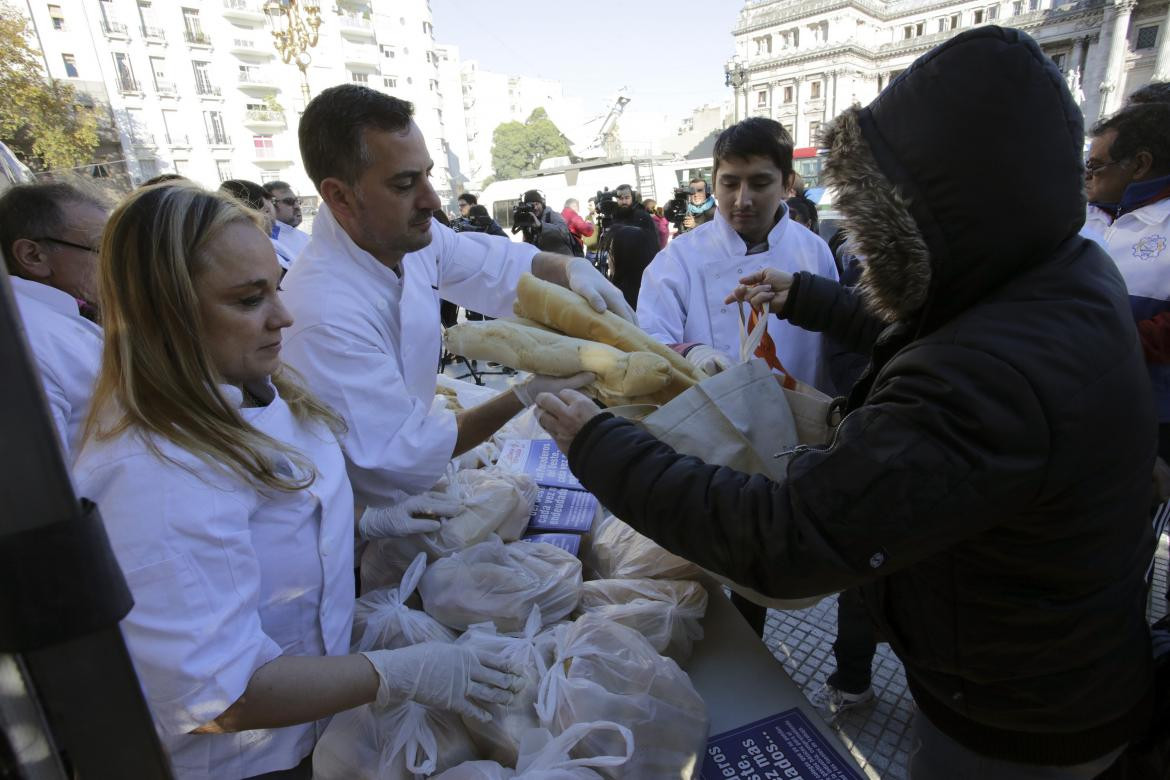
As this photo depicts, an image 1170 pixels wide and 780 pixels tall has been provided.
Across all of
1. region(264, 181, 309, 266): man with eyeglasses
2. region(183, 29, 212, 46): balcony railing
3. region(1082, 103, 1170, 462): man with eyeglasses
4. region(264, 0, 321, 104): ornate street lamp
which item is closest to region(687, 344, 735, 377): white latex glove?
region(1082, 103, 1170, 462): man with eyeglasses

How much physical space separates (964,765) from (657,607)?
65 centimetres

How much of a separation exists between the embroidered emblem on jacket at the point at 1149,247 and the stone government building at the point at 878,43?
43.4m

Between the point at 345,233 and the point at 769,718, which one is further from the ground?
the point at 345,233

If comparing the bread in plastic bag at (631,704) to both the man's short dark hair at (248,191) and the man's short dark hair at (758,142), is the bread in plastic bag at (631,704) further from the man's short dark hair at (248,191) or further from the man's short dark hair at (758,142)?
the man's short dark hair at (248,191)

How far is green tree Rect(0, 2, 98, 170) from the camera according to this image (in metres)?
15.3

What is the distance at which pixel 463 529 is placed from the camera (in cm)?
164

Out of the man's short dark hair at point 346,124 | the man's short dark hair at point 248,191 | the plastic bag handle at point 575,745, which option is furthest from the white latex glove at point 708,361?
the man's short dark hair at point 248,191

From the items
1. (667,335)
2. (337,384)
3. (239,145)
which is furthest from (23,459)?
(239,145)

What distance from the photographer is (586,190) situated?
23078 mm

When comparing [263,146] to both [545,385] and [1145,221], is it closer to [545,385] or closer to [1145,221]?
[545,385]

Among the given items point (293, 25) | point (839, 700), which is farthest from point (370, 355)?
point (293, 25)

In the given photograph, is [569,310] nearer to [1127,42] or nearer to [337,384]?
[337,384]

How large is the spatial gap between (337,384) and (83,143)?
78.5 ft

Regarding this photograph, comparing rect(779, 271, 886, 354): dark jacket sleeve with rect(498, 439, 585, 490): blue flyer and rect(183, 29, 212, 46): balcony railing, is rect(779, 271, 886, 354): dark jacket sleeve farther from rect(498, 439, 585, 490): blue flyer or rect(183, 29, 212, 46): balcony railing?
rect(183, 29, 212, 46): balcony railing
